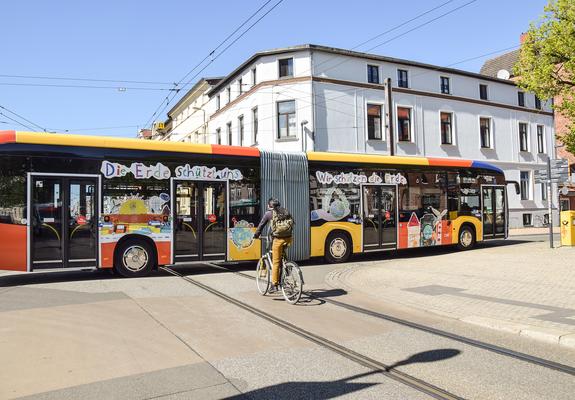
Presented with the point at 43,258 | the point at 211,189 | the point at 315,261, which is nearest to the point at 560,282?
the point at 315,261

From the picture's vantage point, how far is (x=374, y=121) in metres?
30.2

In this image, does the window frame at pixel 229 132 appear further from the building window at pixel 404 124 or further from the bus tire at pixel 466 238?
the bus tire at pixel 466 238

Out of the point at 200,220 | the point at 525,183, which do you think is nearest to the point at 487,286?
the point at 200,220

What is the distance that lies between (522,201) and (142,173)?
104ft

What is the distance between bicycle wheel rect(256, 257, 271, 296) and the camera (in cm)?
900

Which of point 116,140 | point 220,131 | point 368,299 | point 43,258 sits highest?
point 220,131

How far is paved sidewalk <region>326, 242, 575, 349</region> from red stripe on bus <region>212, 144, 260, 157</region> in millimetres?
Answer: 3712

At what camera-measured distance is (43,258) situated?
33.7ft

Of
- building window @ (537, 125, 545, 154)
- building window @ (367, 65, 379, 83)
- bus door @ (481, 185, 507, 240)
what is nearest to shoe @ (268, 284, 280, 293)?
bus door @ (481, 185, 507, 240)

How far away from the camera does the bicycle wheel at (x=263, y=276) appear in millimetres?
9000

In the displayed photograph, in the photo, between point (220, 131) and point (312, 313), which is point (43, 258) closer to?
point (312, 313)

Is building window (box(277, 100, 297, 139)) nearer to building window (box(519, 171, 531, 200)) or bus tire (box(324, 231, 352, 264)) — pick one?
bus tire (box(324, 231, 352, 264))

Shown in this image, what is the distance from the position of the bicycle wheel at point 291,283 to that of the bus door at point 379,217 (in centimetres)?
635

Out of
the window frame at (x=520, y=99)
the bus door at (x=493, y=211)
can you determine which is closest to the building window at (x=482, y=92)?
the window frame at (x=520, y=99)
